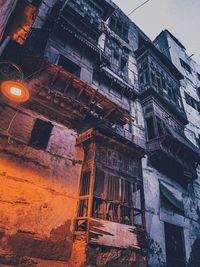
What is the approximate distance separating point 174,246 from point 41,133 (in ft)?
31.8

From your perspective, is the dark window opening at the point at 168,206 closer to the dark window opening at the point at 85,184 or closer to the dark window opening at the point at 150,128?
the dark window opening at the point at 150,128

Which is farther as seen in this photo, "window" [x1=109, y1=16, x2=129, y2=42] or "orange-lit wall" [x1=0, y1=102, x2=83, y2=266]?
"window" [x1=109, y1=16, x2=129, y2=42]

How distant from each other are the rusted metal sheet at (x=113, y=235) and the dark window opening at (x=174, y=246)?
427 centimetres

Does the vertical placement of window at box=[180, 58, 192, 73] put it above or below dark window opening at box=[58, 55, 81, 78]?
above

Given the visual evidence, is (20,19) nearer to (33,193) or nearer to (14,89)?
(14,89)

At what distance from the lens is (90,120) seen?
1057 centimetres

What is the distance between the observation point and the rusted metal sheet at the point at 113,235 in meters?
6.70

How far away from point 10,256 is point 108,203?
147 inches

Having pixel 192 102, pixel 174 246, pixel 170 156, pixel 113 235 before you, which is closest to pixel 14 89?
pixel 113 235

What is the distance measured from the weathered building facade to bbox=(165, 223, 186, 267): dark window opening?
6 centimetres

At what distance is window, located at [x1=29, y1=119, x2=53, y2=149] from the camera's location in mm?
8281

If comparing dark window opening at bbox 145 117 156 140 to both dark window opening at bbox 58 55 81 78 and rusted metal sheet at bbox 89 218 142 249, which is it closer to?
dark window opening at bbox 58 55 81 78

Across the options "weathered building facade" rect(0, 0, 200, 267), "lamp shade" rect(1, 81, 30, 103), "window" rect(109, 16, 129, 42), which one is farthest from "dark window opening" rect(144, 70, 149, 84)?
"lamp shade" rect(1, 81, 30, 103)

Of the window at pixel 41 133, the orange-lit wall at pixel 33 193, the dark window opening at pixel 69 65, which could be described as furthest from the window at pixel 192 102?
the orange-lit wall at pixel 33 193
